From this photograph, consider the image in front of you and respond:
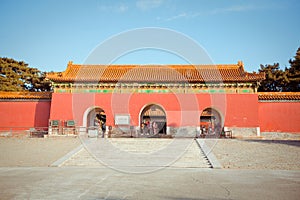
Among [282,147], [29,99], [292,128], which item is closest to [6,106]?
[29,99]

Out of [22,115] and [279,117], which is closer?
[279,117]

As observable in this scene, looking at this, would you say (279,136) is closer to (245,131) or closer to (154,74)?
(245,131)

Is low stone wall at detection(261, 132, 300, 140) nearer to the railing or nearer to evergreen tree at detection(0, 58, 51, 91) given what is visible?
the railing

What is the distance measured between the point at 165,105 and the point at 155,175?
392 inches

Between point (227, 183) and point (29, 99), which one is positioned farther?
point (29, 99)

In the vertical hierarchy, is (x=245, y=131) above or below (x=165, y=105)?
below

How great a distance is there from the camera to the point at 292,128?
14.5m

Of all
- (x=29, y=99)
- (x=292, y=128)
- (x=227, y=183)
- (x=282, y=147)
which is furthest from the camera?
(x=29, y=99)

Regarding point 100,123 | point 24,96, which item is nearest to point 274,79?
point 100,123

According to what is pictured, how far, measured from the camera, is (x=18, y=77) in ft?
74.4

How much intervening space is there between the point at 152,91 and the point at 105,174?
33.5ft

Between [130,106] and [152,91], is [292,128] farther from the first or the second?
[130,106]

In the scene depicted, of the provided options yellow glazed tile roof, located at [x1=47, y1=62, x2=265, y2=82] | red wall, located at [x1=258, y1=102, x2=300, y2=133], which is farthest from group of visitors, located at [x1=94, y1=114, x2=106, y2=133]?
red wall, located at [x1=258, y1=102, x2=300, y2=133]

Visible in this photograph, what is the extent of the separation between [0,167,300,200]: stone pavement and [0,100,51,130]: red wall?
10418mm
